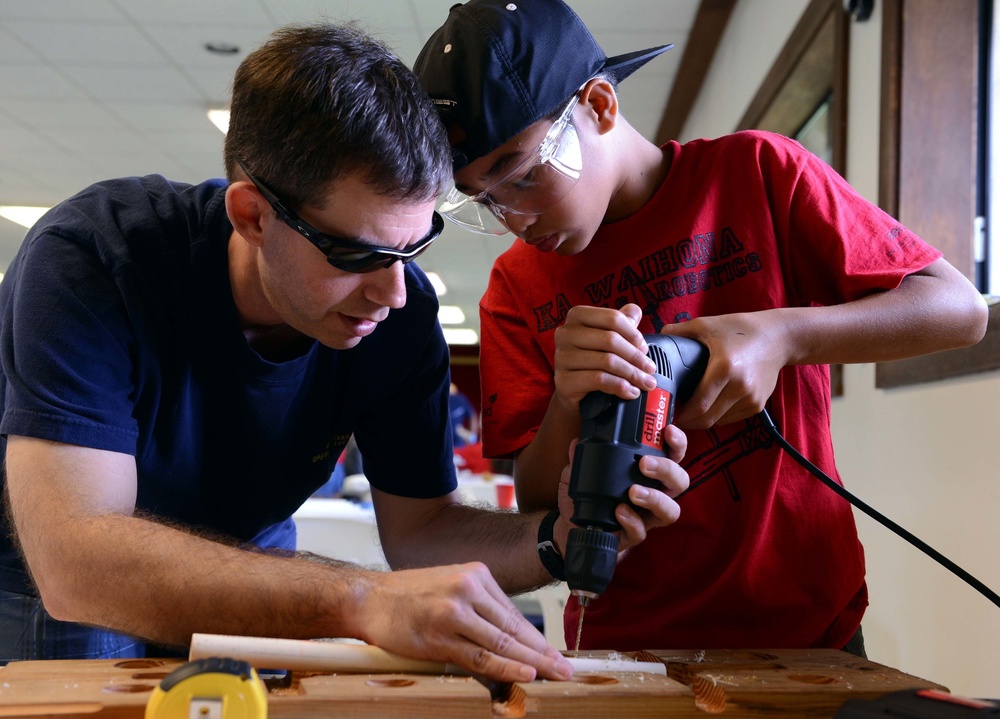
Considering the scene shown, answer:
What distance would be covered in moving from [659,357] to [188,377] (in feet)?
2.45

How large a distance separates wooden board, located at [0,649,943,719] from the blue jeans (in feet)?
1.67

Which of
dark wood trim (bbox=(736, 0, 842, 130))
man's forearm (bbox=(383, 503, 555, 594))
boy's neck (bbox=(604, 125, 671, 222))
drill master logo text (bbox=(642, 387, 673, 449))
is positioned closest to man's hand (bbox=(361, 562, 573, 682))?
drill master logo text (bbox=(642, 387, 673, 449))

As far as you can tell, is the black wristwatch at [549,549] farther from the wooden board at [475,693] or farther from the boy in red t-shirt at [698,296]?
the wooden board at [475,693]

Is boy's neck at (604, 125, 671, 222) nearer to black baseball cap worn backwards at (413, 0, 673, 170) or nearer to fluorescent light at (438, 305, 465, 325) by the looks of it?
black baseball cap worn backwards at (413, 0, 673, 170)

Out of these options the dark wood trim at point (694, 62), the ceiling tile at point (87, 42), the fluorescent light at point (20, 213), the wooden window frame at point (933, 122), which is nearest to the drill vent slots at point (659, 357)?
the wooden window frame at point (933, 122)

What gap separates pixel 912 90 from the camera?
2270 mm

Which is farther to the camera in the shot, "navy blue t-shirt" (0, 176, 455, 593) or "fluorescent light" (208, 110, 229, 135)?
"fluorescent light" (208, 110, 229, 135)

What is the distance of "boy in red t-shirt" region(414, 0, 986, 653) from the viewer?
1.18 metres

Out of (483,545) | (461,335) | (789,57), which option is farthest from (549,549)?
(461,335)

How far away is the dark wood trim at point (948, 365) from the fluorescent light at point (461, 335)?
14.6 metres

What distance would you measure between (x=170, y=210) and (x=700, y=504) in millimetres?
953

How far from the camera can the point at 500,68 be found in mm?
1181

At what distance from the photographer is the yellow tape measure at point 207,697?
2.22ft

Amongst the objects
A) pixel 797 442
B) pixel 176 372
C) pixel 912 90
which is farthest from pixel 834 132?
pixel 176 372
